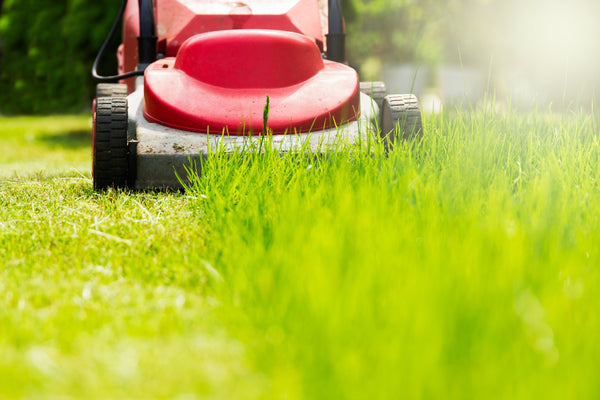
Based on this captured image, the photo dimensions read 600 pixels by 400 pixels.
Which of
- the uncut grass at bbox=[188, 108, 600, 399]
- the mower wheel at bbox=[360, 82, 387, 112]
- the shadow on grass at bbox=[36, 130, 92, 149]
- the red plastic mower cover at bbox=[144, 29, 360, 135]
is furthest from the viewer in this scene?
the shadow on grass at bbox=[36, 130, 92, 149]

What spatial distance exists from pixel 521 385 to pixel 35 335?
32.6 inches

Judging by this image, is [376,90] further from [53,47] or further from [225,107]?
[53,47]

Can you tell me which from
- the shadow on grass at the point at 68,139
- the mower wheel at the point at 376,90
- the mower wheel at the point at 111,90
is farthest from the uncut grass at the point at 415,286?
the shadow on grass at the point at 68,139

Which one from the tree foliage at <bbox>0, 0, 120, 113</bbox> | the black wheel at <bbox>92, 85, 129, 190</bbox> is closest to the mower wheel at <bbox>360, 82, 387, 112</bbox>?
the black wheel at <bbox>92, 85, 129, 190</bbox>

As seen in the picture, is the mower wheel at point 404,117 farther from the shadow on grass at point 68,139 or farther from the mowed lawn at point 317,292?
the shadow on grass at point 68,139

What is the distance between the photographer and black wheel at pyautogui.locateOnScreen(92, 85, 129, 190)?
281cm

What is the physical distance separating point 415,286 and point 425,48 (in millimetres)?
23110

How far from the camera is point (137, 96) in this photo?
323cm

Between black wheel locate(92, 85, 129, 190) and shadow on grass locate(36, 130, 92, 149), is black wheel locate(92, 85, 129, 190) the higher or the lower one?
the higher one

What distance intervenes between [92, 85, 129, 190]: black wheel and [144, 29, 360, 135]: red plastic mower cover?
6.2 inches

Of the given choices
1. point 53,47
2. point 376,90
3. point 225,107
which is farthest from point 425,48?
point 225,107

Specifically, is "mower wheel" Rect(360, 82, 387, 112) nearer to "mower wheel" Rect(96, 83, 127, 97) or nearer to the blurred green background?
the blurred green background

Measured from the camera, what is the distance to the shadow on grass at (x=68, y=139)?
232 inches

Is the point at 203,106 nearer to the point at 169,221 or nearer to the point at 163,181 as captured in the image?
the point at 163,181
